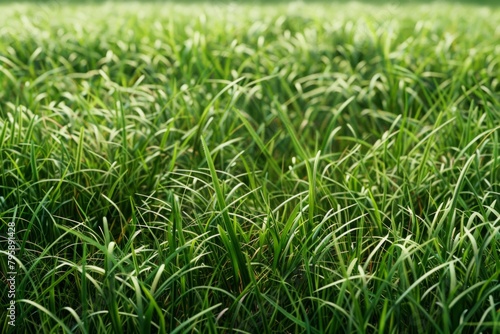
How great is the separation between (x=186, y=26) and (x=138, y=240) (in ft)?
8.95

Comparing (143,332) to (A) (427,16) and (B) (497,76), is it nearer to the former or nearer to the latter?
(B) (497,76)

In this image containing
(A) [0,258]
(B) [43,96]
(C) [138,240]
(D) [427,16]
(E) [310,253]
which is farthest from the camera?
(D) [427,16]

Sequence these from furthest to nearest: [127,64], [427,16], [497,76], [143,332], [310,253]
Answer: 1. [427,16]
2. [127,64]
3. [497,76]
4. [310,253]
5. [143,332]

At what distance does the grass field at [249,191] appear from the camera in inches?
64.4

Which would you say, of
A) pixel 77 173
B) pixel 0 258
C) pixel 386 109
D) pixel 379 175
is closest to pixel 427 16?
pixel 386 109

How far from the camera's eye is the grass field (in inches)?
64.4

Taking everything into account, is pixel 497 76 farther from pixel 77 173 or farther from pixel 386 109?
pixel 77 173

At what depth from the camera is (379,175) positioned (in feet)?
7.47

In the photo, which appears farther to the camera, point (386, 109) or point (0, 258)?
point (386, 109)

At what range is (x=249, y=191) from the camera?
2281 mm

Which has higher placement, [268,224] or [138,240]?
[268,224]

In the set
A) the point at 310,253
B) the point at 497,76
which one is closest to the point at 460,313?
the point at 310,253

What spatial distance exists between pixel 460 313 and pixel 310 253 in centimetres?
41

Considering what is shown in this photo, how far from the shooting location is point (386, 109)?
2994mm
